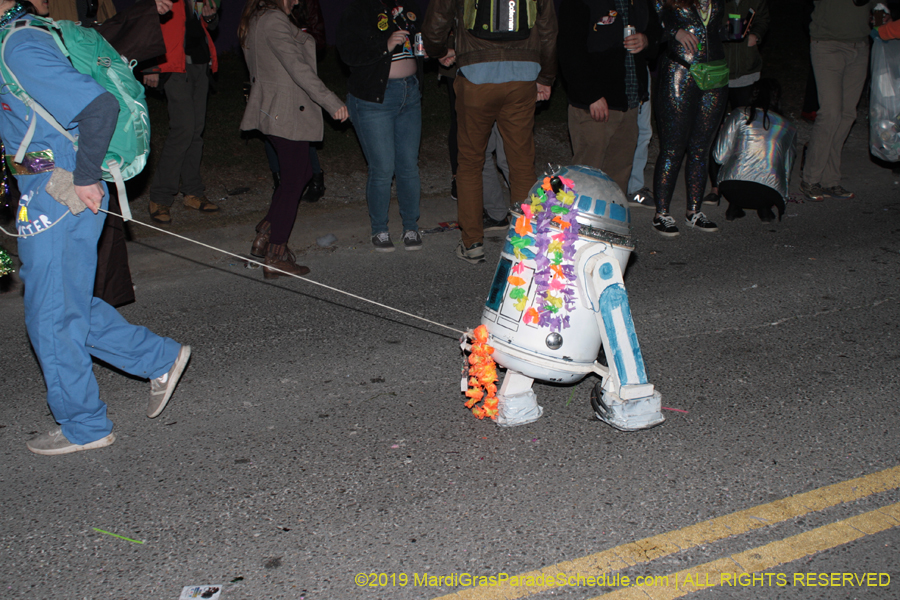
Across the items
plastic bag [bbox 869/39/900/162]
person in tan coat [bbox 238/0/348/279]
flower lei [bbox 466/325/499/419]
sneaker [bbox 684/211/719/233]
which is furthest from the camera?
plastic bag [bbox 869/39/900/162]

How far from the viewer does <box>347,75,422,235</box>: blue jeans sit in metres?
5.56

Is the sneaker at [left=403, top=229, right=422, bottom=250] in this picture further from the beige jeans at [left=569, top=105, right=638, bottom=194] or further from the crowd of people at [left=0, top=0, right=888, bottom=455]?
the beige jeans at [left=569, top=105, right=638, bottom=194]

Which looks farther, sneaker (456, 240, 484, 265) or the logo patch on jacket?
sneaker (456, 240, 484, 265)

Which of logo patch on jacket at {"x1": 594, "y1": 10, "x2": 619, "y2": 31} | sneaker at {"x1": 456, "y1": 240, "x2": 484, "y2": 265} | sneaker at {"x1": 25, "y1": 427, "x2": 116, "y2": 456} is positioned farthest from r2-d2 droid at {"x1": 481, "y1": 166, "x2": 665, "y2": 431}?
logo patch on jacket at {"x1": 594, "y1": 10, "x2": 619, "y2": 31}

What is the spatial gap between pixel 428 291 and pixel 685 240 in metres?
2.47

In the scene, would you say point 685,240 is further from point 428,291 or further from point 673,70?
point 428,291

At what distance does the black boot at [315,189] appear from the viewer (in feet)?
24.3

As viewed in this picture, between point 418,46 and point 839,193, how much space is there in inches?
185

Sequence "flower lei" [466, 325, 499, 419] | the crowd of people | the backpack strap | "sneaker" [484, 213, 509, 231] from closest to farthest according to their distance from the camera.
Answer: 1. the backpack strap
2. the crowd of people
3. "flower lei" [466, 325, 499, 419]
4. "sneaker" [484, 213, 509, 231]

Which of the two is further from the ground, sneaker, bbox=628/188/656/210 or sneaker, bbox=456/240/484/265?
sneaker, bbox=456/240/484/265

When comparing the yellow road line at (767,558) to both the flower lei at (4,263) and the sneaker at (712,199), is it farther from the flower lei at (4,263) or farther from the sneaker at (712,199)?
the sneaker at (712,199)

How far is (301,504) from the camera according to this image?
9.60ft

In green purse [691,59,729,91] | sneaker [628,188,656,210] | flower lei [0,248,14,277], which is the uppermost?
green purse [691,59,729,91]

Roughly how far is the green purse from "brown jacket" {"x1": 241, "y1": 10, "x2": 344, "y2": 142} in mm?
2941
